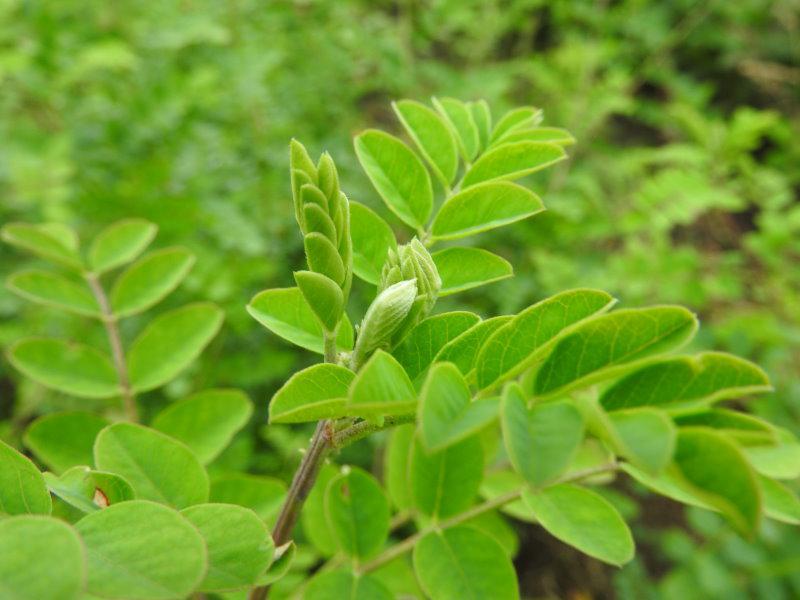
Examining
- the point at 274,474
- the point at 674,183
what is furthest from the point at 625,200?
the point at 274,474

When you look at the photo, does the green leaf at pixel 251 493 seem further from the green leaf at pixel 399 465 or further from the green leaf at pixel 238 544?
the green leaf at pixel 238 544

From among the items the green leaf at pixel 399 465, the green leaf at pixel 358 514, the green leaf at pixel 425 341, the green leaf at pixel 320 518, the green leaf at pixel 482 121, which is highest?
the green leaf at pixel 482 121

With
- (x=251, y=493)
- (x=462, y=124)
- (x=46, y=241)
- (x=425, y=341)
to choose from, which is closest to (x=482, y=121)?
(x=462, y=124)

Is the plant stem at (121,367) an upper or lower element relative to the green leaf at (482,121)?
lower

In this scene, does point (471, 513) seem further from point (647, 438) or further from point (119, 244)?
point (119, 244)

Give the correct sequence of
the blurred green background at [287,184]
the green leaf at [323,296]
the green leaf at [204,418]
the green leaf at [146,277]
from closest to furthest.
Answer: the green leaf at [323,296] → the green leaf at [204,418] → the green leaf at [146,277] → the blurred green background at [287,184]

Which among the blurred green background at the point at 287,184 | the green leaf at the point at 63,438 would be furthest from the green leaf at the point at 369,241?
the blurred green background at the point at 287,184

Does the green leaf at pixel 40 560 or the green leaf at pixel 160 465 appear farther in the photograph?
the green leaf at pixel 160 465
